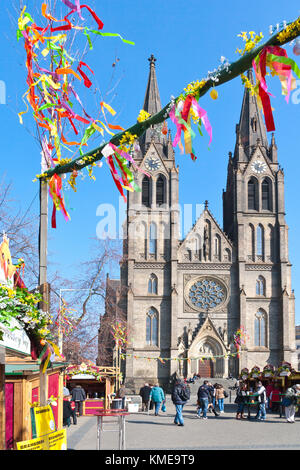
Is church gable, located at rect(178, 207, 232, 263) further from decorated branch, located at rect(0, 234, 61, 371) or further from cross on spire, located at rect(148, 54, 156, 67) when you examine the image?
decorated branch, located at rect(0, 234, 61, 371)

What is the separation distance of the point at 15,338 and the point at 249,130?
172 ft

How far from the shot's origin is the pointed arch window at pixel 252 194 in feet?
178

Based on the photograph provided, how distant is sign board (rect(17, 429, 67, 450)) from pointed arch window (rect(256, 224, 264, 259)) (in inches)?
1833

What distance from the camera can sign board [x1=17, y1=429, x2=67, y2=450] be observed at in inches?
268

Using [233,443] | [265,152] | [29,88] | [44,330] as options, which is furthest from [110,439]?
[265,152]

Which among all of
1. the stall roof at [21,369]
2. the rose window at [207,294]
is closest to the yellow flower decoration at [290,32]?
the stall roof at [21,369]

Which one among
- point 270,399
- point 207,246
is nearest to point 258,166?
point 207,246

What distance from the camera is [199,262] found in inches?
2096

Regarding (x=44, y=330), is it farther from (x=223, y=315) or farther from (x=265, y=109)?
(x=223, y=315)

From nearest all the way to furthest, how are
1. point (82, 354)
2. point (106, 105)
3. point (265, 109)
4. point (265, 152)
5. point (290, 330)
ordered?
point (265, 109) → point (106, 105) → point (82, 354) → point (290, 330) → point (265, 152)

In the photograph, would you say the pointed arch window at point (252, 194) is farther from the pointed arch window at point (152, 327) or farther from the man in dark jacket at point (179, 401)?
the man in dark jacket at point (179, 401)

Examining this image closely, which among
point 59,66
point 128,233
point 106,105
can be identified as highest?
point 128,233

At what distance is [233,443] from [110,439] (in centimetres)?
272

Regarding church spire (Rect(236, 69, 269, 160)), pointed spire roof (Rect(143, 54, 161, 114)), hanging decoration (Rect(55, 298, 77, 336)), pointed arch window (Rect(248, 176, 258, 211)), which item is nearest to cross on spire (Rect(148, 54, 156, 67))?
pointed spire roof (Rect(143, 54, 161, 114))
